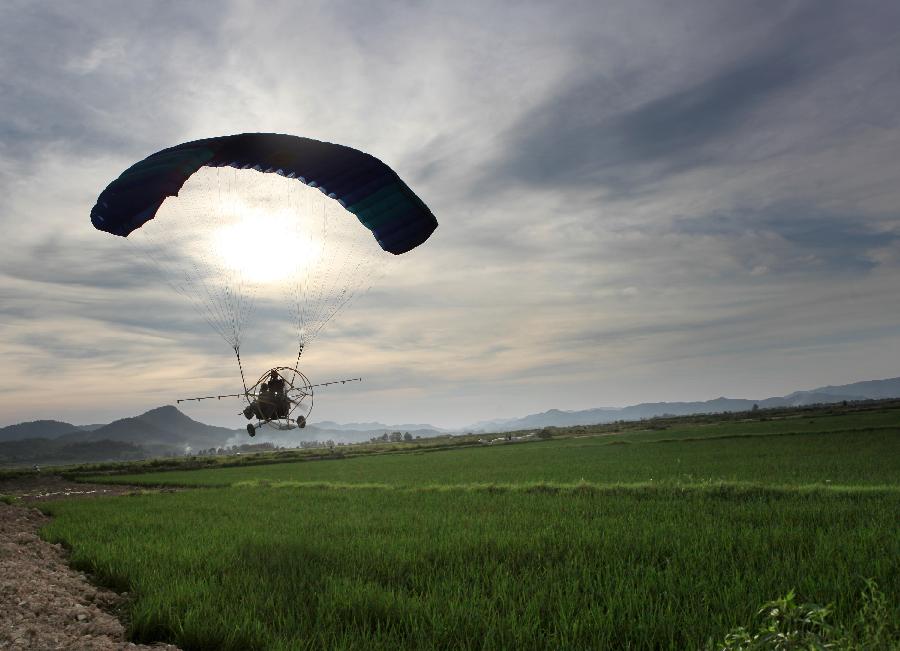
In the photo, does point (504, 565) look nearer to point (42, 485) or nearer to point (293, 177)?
point (293, 177)

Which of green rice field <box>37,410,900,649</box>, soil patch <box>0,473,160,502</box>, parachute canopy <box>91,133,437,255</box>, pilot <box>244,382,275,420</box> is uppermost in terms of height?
parachute canopy <box>91,133,437,255</box>

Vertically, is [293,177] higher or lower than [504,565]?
higher

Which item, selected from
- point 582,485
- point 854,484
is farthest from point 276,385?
point 854,484

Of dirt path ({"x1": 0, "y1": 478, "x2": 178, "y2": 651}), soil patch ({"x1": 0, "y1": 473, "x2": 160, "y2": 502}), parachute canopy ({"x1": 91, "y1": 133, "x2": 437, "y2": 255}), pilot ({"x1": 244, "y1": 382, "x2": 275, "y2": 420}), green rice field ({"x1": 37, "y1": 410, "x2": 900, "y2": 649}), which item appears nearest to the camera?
green rice field ({"x1": 37, "y1": 410, "x2": 900, "y2": 649})

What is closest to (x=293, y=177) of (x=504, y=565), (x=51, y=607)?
(x=51, y=607)

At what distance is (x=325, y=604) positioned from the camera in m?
5.92

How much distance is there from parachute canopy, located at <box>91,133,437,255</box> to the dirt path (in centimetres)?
737

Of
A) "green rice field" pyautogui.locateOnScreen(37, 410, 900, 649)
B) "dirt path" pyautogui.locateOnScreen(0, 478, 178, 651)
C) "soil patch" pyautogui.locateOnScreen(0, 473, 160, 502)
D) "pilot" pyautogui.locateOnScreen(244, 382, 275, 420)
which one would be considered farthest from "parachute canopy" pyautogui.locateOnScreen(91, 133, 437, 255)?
"soil patch" pyautogui.locateOnScreen(0, 473, 160, 502)

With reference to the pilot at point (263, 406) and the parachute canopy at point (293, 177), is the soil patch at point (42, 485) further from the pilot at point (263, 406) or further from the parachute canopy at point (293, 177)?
the parachute canopy at point (293, 177)

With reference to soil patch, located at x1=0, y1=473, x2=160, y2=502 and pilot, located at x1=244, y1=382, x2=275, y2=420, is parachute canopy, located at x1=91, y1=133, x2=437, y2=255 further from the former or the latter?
soil patch, located at x1=0, y1=473, x2=160, y2=502

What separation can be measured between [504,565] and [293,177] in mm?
10784

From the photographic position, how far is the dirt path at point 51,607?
529cm

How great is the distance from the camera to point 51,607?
6324mm

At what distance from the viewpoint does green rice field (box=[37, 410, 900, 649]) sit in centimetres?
512
